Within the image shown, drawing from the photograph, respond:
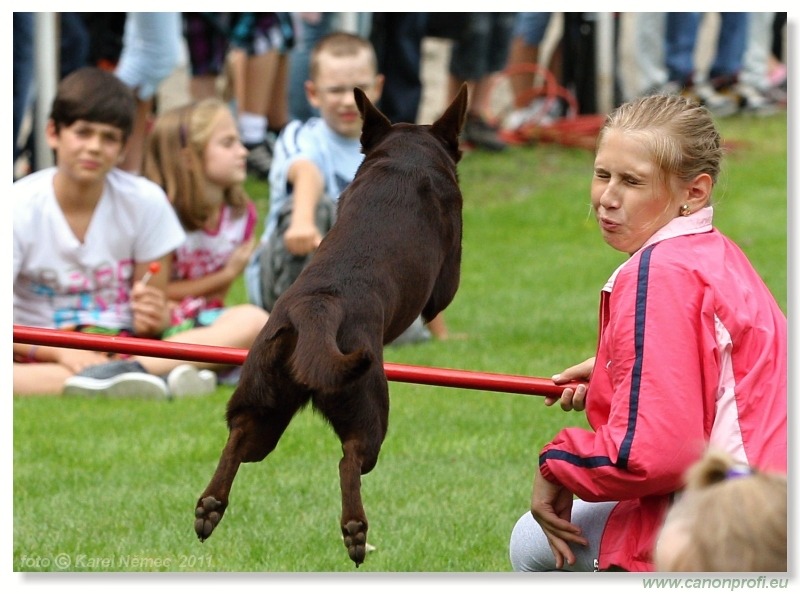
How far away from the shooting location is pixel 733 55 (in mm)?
11375

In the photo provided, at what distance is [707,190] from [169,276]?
362cm

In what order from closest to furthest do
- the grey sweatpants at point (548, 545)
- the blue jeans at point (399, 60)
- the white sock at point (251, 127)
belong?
the grey sweatpants at point (548, 545), the blue jeans at point (399, 60), the white sock at point (251, 127)

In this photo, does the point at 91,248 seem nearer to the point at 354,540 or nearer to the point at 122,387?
the point at 122,387

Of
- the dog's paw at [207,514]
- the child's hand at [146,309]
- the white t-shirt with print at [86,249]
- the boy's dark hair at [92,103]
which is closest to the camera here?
the dog's paw at [207,514]

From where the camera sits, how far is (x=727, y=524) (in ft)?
6.52

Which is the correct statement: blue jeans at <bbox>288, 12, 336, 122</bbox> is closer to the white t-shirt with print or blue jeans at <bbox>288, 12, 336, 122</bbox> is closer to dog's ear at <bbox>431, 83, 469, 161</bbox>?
the white t-shirt with print

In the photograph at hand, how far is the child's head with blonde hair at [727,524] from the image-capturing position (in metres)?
1.99

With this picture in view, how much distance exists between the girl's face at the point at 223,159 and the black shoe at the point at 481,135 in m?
3.85

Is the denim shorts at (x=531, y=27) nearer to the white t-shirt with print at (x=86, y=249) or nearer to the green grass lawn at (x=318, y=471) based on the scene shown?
the green grass lawn at (x=318, y=471)

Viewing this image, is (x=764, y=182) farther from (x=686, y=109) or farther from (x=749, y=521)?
(x=749, y=521)

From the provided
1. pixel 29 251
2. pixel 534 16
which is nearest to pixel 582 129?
pixel 534 16

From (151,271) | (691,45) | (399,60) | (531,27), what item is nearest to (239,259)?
(151,271)

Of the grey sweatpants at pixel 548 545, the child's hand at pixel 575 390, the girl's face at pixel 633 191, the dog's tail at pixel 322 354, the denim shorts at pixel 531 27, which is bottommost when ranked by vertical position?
the denim shorts at pixel 531 27

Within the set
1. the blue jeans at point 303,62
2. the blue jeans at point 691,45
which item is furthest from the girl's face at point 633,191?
the blue jeans at point 691,45
